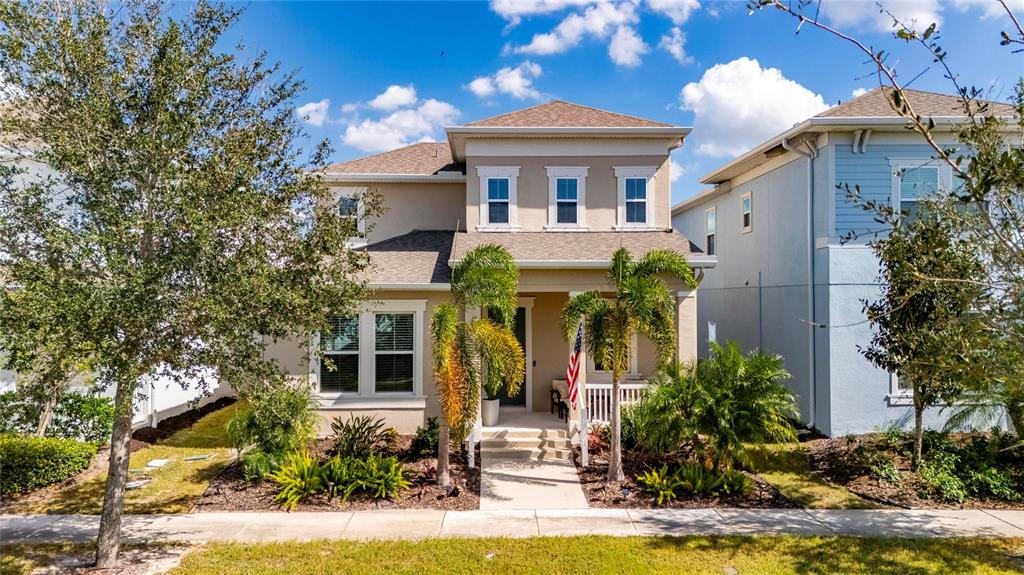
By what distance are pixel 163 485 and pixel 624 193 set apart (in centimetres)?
1129

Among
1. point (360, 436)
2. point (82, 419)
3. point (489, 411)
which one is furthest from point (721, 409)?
point (82, 419)

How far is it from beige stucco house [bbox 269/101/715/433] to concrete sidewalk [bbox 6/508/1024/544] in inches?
156

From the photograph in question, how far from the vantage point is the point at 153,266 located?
19.1 ft

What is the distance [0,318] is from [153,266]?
1.32 metres

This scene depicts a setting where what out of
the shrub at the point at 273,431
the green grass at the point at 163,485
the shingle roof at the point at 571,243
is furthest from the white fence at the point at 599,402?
the green grass at the point at 163,485

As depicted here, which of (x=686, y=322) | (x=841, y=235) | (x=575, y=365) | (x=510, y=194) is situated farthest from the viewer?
(x=510, y=194)

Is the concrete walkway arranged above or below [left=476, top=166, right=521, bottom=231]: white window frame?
below

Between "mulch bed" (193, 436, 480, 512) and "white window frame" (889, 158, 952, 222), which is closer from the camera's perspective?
"mulch bed" (193, 436, 480, 512)

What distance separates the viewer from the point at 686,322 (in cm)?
1262

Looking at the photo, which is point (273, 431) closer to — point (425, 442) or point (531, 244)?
point (425, 442)

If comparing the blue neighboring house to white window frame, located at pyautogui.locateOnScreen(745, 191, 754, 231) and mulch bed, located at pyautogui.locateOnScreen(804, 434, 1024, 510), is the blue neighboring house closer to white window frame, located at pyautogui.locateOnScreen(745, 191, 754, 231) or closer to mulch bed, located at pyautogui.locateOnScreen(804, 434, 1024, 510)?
mulch bed, located at pyautogui.locateOnScreen(804, 434, 1024, 510)

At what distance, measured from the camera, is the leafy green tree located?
5.71 metres

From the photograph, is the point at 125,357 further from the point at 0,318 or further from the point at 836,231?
the point at 836,231

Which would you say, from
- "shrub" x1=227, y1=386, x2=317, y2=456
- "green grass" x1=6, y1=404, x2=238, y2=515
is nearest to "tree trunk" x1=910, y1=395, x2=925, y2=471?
"shrub" x1=227, y1=386, x2=317, y2=456
